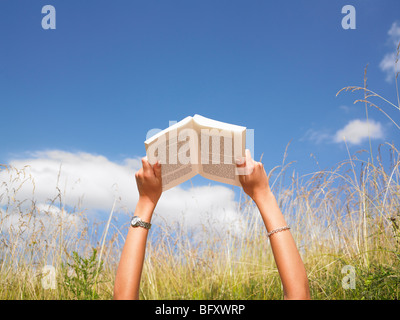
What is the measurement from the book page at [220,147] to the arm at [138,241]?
24cm

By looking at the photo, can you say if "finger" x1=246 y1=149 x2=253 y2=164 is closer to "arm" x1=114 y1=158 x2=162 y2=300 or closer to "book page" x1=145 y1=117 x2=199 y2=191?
"book page" x1=145 y1=117 x2=199 y2=191

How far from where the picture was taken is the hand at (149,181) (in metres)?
1.65

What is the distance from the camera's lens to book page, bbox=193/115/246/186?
5.08 ft

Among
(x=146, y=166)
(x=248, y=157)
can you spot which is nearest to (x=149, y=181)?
(x=146, y=166)

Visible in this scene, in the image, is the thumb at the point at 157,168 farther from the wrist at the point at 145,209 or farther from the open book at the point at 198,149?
the wrist at the point at 145,209

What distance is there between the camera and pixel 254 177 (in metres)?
1.57

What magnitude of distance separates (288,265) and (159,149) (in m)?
0.74

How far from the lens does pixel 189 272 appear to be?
13.2 feet

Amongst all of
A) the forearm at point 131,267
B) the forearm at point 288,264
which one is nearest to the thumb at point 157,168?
the forearm at point 131,267

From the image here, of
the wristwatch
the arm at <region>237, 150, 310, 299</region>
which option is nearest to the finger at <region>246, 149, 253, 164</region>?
the arm at <region>237, 150, 310, 299</region>

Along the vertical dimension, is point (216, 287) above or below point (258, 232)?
below
